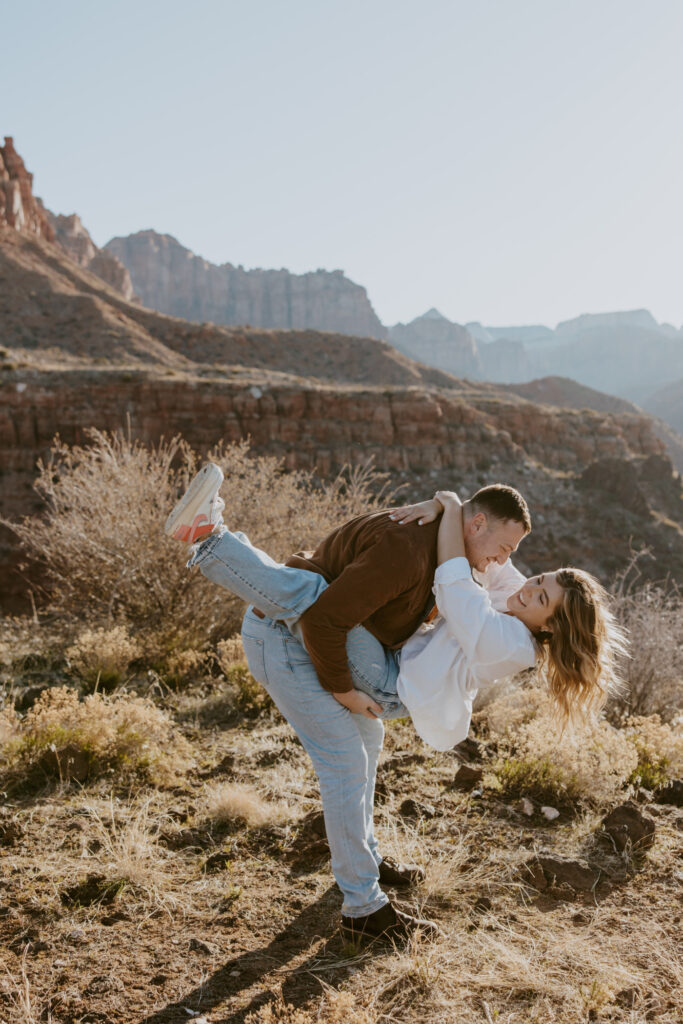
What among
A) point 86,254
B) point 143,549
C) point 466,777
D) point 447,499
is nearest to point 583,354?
point 86,254

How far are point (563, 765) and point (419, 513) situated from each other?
2.31 meters

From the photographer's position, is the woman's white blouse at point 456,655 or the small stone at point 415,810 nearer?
the woman's white blouse at point 456,655

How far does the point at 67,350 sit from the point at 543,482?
2694 centimetres

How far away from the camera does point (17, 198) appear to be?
54.5 metres

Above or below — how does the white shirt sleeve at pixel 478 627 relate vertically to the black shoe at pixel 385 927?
above

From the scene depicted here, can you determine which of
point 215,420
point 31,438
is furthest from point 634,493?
point 31,438

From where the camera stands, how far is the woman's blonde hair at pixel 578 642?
2277 millimetres

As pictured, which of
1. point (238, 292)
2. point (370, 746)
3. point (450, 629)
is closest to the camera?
point (450, 629)

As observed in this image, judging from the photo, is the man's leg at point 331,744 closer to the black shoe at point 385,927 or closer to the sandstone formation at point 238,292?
the black shoe at point 385,927

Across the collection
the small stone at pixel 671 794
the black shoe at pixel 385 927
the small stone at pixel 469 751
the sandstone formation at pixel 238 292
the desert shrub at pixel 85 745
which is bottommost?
the small stone at pixel 671 794

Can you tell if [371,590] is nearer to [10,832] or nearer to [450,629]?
[450,629]

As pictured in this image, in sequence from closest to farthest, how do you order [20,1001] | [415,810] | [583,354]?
[20,1001] < [415,810] < [583,354]

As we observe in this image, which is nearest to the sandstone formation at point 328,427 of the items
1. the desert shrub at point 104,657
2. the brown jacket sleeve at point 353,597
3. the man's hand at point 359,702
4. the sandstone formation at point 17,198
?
the sandstone formation at point 17,198

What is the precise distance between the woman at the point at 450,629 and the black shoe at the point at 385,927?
0.71m
